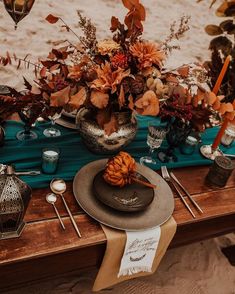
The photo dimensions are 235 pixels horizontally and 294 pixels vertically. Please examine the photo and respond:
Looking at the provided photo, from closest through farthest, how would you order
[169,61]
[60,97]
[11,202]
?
1. [11,202]
2. [60,97]
3. [169,61]

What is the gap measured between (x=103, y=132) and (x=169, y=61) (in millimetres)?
2473

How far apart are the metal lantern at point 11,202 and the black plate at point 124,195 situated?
23cm

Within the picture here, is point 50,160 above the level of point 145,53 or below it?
below

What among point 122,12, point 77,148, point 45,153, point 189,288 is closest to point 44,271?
point 45,153

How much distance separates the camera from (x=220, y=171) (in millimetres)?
1171

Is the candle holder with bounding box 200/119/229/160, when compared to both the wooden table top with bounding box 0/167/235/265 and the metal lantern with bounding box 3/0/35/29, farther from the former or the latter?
the metal lantern with bounding box 3/0/35/29

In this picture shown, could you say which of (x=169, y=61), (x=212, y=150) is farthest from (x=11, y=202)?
(x=169, y=61)

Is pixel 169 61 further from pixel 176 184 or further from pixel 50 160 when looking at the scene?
pixel 50 160

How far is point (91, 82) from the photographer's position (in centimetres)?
92

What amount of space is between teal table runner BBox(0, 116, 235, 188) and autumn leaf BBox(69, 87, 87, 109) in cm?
28

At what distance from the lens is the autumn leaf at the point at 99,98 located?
90 cm

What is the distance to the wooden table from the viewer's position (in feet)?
2.70

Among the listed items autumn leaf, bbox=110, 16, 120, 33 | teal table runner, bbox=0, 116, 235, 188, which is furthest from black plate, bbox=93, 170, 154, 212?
autumn leaf, bbox=110, 16, 120, 33

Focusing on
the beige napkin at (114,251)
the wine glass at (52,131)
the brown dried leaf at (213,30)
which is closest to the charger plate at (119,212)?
the beige napkin at (114,251)
